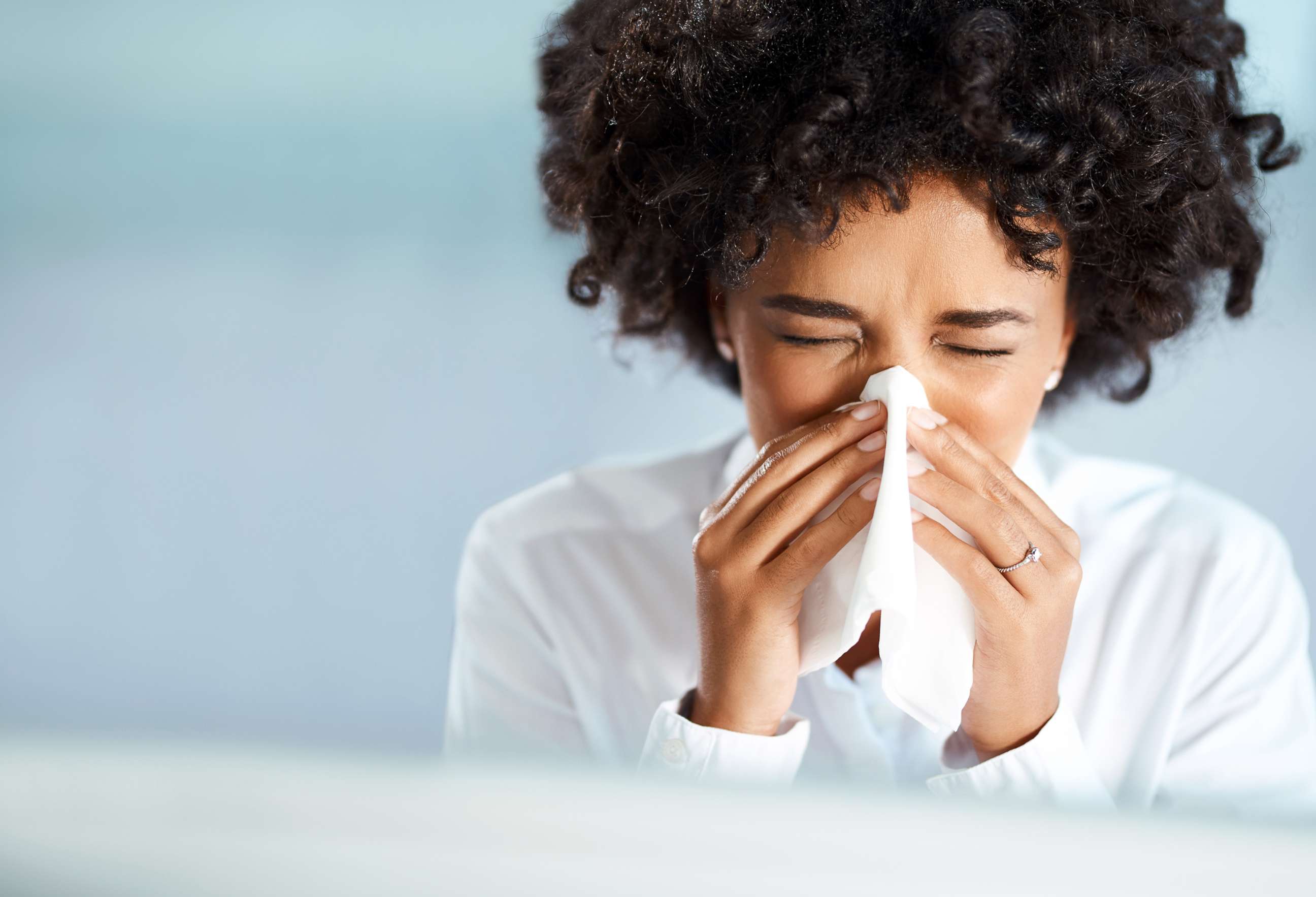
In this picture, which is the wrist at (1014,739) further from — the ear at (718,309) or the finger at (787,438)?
the ear at (718,309)

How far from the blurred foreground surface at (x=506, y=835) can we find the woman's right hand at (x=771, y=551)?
620mm

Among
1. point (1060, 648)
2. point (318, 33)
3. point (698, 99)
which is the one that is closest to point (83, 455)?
point (318, 33)

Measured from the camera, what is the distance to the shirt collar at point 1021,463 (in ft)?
4.63

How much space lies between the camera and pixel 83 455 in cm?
223

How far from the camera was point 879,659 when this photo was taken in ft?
4.30

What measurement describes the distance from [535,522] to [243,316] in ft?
3.78

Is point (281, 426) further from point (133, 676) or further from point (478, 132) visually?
point (478, 132)

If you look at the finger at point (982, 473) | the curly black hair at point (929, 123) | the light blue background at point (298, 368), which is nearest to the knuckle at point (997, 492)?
the finger at point (982, 473)

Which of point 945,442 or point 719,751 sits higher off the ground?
point 945,442

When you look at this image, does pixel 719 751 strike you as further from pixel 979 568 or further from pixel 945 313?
pixel 945 313

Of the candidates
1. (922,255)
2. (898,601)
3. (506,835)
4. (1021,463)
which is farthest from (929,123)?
(506,835)

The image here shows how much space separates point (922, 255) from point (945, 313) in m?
0.06

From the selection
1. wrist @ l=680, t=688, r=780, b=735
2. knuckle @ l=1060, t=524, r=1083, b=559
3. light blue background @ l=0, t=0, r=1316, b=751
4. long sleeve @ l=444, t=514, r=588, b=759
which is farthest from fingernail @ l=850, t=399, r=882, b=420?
light blue background @ l=0, t=0, r=1316, b=751

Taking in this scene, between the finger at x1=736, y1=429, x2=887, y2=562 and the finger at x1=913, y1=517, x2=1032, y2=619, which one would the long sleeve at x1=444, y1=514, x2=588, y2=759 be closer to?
the finger at x1=736, y1=429, x2=887, y2=562
